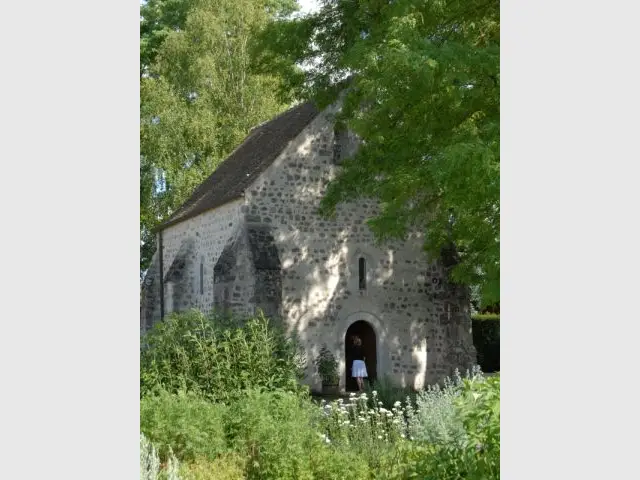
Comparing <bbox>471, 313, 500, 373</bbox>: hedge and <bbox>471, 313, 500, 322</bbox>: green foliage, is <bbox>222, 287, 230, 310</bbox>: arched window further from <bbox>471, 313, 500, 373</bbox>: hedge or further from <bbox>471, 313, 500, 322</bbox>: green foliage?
<bbox>471, 313, 500, 322</bbox>: green foliage

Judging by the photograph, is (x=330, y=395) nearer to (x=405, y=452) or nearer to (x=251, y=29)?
(x=405, y=452)

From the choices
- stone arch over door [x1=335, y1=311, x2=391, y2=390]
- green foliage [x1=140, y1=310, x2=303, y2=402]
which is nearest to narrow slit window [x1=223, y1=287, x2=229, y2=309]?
stone arch over door [x1=335, y1=311, x2=391, y2=390]

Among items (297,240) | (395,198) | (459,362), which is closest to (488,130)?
(395,198)

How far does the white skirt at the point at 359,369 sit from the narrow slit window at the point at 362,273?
6.69ft

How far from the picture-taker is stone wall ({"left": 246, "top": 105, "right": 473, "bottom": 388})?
1859 centimetres

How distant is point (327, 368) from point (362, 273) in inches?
101

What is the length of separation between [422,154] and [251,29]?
57.8 ft

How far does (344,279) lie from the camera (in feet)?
62.9

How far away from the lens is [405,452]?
7648 mm

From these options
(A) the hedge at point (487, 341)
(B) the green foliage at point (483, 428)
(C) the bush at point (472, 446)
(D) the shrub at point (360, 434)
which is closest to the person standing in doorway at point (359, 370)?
(A) the hedge at point (487, 341)

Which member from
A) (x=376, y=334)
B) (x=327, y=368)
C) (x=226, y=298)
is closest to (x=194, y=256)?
(x=226, y=298)

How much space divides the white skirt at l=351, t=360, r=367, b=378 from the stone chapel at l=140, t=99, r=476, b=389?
2.22ft

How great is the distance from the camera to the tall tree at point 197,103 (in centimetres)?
2731

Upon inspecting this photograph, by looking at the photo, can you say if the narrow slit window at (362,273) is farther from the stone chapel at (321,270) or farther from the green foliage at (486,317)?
the green foliage at (486,317)
